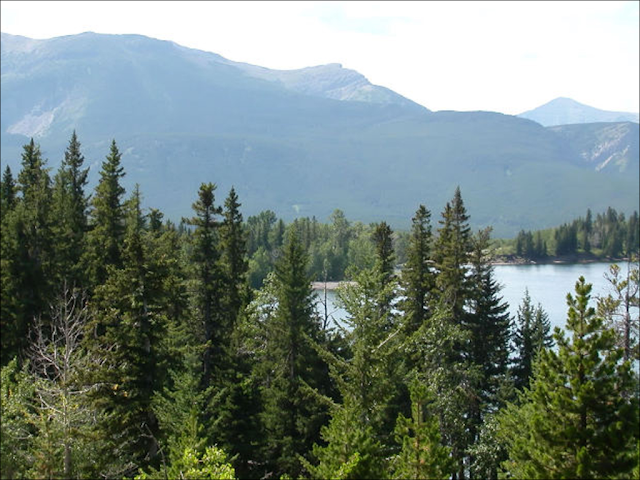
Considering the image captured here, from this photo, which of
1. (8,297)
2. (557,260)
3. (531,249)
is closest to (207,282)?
(8,297)

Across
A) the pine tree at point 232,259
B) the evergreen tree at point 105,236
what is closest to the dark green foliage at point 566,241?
the pine tree at point 232,259

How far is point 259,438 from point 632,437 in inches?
805

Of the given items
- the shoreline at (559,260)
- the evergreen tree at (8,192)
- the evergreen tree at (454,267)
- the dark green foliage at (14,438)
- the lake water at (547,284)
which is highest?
the evergreen tree at (8,192)

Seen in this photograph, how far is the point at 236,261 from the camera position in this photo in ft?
127

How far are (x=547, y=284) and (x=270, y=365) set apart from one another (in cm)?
10758

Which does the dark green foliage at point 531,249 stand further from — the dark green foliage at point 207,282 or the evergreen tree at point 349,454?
the evergreen tree at point 349,454

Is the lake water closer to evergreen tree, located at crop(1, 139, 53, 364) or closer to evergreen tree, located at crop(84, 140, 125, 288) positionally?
evergreen tree, located at crop(84, 140, 125, 288)

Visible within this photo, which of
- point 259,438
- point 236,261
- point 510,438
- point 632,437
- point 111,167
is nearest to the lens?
point 632,437

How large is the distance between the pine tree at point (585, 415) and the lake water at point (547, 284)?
51.0m

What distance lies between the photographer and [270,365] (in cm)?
3312

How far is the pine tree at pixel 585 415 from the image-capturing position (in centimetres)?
1524

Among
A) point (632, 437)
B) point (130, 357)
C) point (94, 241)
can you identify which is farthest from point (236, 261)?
point (632, 437)

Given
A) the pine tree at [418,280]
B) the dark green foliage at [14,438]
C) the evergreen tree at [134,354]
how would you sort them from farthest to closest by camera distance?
the pine tree at [418,280]
the evergreen tree at [134,354]
the dark green foliage at [14,438]

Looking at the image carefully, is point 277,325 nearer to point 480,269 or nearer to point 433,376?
point 433,376
